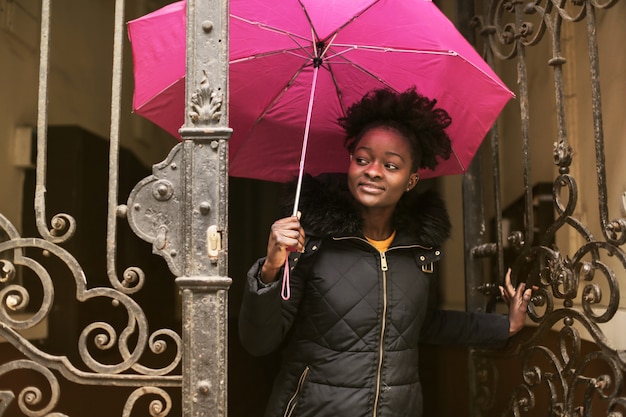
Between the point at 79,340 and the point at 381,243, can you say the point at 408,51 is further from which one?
the point at 79,340

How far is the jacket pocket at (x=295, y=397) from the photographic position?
2.42 m

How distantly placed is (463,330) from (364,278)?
22.4 inches

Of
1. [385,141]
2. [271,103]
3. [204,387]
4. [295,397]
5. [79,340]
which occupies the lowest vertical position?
[295,397]

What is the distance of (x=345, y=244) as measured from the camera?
253 cm

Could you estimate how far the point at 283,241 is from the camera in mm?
2105

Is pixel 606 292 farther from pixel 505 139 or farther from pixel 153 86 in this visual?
pixel 153 86

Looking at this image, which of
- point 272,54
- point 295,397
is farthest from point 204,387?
point 272,54

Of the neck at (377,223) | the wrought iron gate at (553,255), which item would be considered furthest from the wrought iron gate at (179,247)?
the wrought iron gate at (553,255)

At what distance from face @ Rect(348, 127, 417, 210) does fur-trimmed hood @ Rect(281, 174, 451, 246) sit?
Answer: 0.07 metres

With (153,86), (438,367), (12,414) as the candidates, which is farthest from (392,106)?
(12,414)

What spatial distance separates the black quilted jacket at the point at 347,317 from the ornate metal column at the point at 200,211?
341 mm

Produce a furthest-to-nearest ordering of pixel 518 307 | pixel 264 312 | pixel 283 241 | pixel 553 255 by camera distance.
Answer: pixel 518 307 → pixel 553 255 → pixel 264 312 → pixel 283 241

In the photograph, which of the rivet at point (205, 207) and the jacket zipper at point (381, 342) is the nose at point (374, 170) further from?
the rivet at point (205, 207)

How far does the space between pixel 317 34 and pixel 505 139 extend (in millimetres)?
1610
